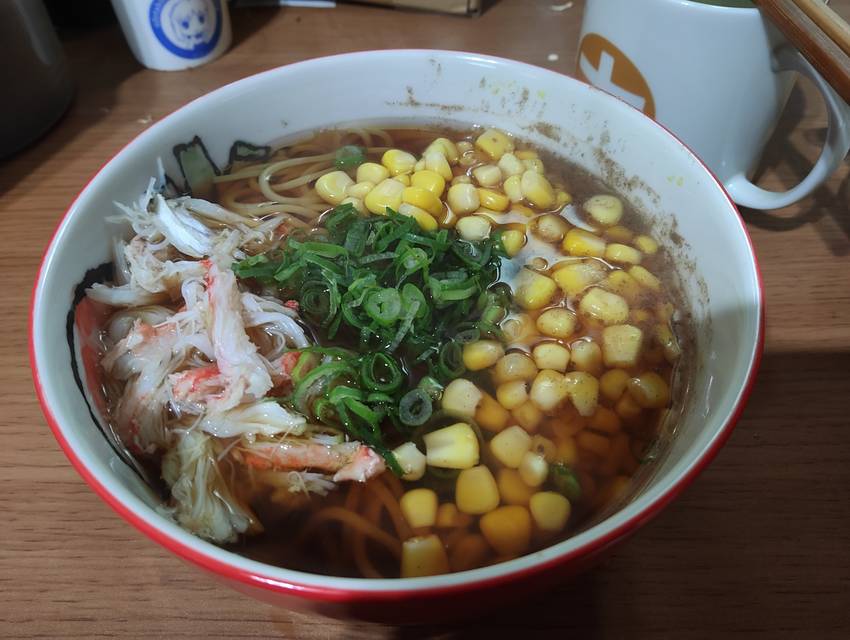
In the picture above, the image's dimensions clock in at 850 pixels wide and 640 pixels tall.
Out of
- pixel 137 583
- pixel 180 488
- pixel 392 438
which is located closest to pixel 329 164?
pixel 392 438

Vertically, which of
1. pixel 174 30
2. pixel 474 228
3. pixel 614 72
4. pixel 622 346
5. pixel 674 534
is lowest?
pixel 674 534

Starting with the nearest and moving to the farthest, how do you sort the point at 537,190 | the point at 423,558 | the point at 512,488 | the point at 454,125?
the point at 423,558, the point at 512,488, the point at 537,190, the point at 454,125

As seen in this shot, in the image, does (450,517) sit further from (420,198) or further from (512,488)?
(420,198)

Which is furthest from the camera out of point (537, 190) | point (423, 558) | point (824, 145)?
point (537, 190)

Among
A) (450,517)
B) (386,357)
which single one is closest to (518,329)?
(386,357)

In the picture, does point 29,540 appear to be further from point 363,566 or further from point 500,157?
point 500,157

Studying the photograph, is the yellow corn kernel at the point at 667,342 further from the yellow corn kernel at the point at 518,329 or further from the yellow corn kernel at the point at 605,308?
the yellow corn kernel at the point at 518,329

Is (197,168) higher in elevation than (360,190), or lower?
higher

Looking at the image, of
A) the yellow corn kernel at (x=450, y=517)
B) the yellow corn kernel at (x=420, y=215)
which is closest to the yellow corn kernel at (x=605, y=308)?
the yellow corn kernel at (x=420, y=215)
